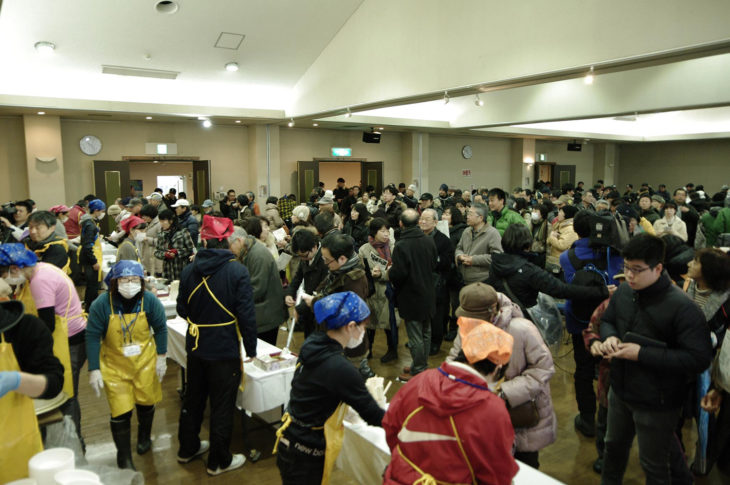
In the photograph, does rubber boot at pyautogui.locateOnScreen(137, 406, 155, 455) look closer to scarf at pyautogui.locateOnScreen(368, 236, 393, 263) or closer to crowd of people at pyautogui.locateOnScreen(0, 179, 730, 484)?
crowd of people at pyautogui.locateOnScreen(0, 179, 730, 484)

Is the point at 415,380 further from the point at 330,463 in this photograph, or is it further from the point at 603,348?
the point at 603,348

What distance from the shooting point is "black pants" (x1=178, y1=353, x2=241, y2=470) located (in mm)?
3107

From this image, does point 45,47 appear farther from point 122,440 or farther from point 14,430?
point 14,430

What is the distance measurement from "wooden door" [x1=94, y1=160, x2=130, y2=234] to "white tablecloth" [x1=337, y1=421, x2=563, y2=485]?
10.8 m

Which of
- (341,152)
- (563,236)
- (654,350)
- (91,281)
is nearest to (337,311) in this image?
(654,350)

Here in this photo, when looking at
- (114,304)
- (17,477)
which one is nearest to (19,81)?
(114,304)

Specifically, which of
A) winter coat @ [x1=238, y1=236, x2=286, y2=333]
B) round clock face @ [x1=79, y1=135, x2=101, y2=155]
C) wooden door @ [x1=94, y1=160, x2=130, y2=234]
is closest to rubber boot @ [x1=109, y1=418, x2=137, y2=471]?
winter coat @ [x1=238, y1=236, x2=286, y2=333]

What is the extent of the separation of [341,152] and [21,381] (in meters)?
13.4

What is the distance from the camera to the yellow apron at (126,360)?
3.04 meters

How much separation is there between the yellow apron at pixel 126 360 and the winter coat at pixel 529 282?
7.65 feet

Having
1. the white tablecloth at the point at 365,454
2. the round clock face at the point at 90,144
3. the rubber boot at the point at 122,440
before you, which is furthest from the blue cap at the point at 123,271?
the round clock face at the point at 90,144

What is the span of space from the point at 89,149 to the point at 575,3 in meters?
10.7

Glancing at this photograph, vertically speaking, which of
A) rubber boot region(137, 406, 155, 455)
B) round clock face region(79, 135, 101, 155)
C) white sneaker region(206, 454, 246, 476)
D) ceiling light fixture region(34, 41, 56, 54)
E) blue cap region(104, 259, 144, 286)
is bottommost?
white sneaker region(206, 454, 246, 476)

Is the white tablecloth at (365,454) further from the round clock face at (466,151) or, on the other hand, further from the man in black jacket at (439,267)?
the round clock face at (466,151)
